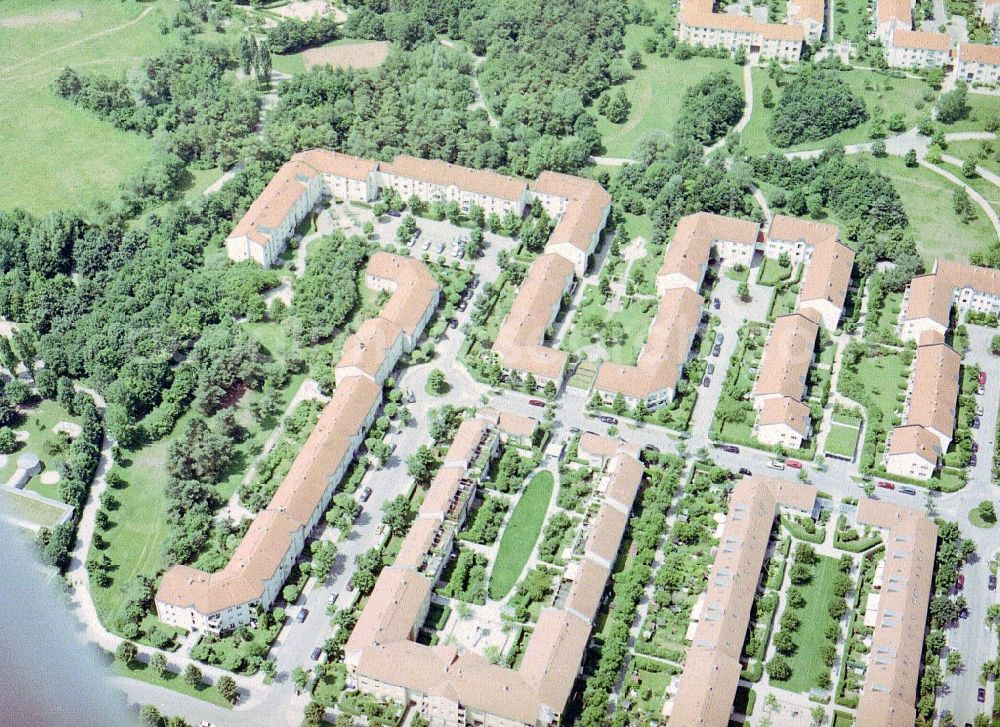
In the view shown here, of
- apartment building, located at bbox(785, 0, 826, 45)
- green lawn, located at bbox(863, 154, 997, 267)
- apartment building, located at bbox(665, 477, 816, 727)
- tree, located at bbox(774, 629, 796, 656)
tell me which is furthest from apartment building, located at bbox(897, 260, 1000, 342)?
apartment building, located at bbox(785, 0, 826, 45)

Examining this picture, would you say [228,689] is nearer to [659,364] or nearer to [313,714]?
[313,714]

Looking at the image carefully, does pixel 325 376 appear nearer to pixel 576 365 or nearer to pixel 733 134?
pixel 576 365

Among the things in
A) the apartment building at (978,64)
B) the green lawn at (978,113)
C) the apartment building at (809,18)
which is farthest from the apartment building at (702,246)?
the apartment building at (809,18)

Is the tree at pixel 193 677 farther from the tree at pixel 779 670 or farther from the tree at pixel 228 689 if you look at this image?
the tree at pixel 779 670

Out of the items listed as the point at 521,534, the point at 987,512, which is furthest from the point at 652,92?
the point at 521,534

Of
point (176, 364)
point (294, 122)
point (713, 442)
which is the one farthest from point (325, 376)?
point (294, 122)
